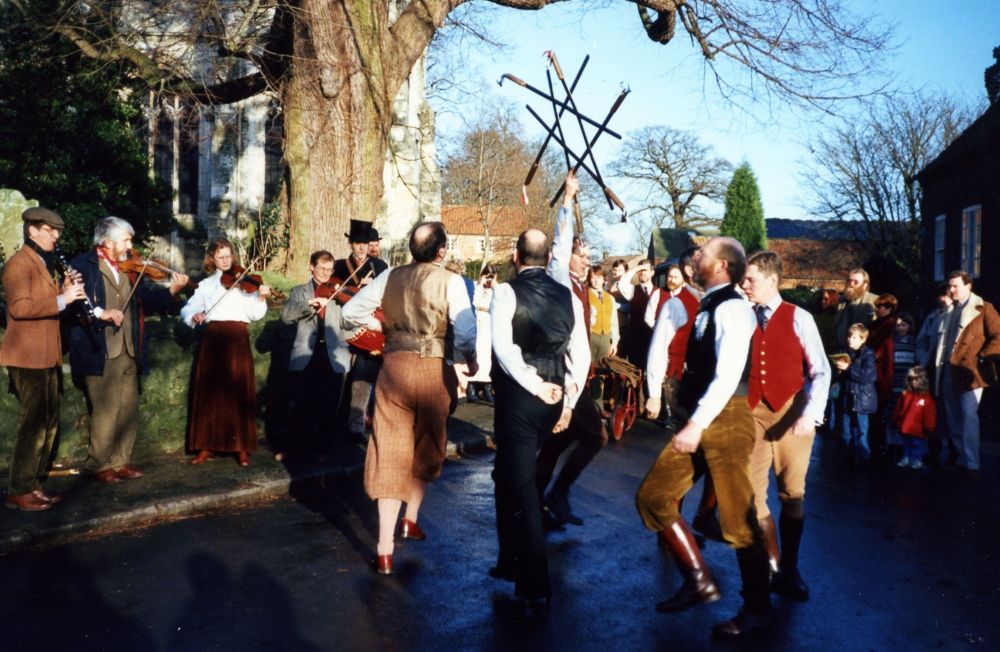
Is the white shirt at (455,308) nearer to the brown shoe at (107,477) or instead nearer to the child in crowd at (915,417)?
the brown shoe at (107,477)

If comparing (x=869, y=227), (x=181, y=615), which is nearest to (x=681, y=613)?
(x=181, y=615)

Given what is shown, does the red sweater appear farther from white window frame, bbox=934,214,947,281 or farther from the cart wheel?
white window frame, bbox=934,214,947,281

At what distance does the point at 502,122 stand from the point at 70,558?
174 feet

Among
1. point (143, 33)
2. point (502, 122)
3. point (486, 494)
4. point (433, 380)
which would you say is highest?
point (502, 122)

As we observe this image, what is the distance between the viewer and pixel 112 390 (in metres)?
7.84

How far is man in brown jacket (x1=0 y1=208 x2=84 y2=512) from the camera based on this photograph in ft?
22.6

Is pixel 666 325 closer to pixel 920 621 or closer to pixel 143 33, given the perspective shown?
pixel 920 621

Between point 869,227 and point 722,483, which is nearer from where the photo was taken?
point 722,483

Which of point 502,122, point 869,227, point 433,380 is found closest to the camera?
point 433,380

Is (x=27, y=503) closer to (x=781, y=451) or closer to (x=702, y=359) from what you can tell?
(x=702, y=359)

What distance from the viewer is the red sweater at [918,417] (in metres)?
10.5

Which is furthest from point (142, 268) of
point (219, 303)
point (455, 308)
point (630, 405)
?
point (630, 405)

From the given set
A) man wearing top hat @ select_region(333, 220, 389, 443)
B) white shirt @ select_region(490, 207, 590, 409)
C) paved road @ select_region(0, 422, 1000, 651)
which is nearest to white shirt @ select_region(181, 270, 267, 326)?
man wearing top hat @ select_region(333, 220, 389, 443)

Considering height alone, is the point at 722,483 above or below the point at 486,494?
above
